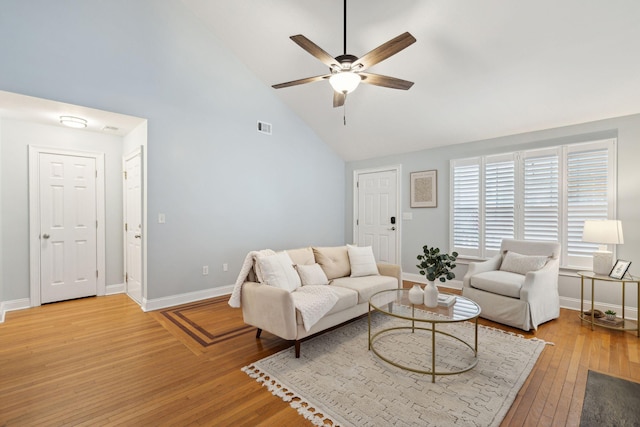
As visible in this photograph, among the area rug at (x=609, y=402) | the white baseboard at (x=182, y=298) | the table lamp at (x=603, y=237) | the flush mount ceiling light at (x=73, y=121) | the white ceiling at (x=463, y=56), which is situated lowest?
the area rug at (x=609, y=402)

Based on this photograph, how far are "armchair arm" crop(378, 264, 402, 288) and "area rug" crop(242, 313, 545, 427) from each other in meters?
0.77

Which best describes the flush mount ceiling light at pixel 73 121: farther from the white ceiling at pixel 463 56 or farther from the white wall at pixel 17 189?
the white ceiling at pixel 463 56

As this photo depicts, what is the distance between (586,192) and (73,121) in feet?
21.0

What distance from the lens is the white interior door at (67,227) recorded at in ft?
12.7

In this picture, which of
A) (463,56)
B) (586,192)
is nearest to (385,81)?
(463,56)

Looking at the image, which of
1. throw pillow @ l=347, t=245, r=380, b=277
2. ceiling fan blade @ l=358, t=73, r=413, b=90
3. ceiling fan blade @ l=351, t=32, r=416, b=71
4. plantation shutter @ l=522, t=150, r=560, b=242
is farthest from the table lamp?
ceiling fan blade @ l=351, t=32, r=416, b=71

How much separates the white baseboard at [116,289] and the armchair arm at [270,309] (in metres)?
2.77

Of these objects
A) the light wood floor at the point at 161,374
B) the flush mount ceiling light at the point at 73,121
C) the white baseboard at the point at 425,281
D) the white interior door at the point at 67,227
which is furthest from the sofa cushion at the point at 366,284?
the flush mount ceiling light at the point at 73,121

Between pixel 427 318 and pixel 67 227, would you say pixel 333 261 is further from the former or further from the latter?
pixel 67 227

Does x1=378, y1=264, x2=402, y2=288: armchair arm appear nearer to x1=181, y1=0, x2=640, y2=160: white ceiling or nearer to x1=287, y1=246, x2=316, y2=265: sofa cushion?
x1=287, y1=246, x2=316, y2=265: sofa cushion

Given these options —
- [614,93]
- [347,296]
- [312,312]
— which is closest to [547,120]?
[614,93]

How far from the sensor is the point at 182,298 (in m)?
3.96

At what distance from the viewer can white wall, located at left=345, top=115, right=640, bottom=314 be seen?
3.34 m

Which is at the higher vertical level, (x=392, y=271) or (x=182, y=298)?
(x=392, y=271)
